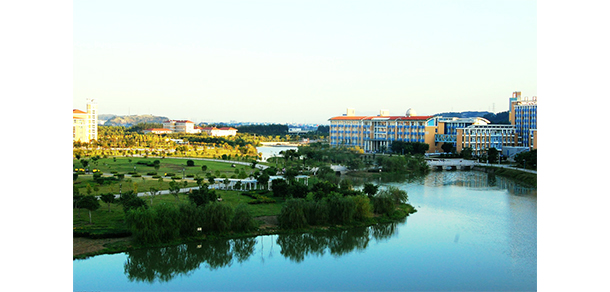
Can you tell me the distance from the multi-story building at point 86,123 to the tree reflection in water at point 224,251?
1500cm

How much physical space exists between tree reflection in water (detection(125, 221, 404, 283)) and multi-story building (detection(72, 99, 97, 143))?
15.0 m

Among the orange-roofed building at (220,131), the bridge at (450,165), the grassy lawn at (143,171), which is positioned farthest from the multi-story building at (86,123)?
the bridge at (450,165)

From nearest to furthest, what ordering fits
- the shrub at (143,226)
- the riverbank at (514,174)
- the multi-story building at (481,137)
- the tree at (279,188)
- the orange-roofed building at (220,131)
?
the shrub at (143,226) → the tree at (279,188) → the riverbank at (514,174) → the multi-story building at (481,137) → the orange-roofed building at (220,131)

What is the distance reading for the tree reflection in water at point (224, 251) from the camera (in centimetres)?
456

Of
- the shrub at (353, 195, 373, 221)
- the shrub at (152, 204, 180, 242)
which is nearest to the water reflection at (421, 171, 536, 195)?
the shrub at (353, 195, 373, 221)

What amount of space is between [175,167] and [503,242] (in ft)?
27.6

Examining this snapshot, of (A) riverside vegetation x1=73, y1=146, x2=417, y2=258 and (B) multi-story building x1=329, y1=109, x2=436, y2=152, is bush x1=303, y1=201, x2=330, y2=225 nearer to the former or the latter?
(A) riverside vegetation x1=73, y1=146, x2=417, y2=258

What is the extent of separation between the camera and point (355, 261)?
16.0 feet

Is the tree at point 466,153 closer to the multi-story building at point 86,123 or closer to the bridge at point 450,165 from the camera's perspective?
the bridge at point 450,165

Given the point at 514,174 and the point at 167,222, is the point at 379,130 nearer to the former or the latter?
the point at 514,174

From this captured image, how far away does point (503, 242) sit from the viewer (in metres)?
5.44

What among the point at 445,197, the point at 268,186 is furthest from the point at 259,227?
the point at 445,197

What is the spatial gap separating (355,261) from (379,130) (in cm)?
1433
